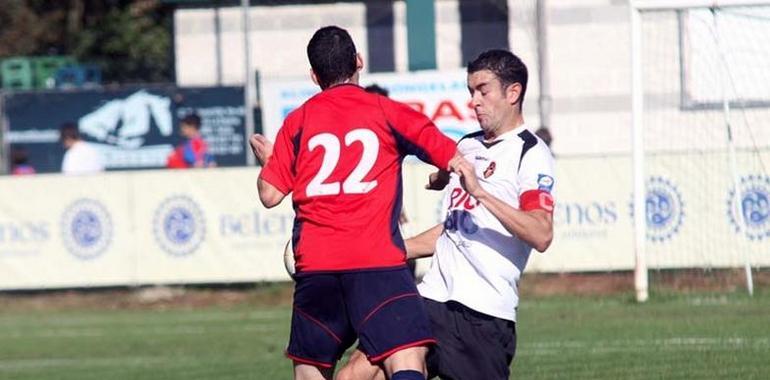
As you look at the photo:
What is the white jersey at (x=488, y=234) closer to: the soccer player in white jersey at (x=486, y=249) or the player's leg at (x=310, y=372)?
the soccer player in white jersey at (x=486, y=249)

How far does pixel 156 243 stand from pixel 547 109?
5220 millimetres

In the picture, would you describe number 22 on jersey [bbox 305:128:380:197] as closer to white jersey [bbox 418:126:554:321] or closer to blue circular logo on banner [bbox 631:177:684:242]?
white jersey [bbox 418:126:554:321]

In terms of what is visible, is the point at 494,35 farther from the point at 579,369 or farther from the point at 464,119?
the point at 579,369

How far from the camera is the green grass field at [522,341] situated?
1170 cm

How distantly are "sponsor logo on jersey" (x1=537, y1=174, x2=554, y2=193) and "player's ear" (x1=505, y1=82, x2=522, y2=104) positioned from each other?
37 centimetres

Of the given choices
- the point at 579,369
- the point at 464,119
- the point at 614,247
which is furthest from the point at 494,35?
the point at 579,369

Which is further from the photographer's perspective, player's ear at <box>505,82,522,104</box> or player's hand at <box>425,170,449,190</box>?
player's ear at <box>505,82,522,104</box>

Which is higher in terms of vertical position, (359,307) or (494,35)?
(494,35)

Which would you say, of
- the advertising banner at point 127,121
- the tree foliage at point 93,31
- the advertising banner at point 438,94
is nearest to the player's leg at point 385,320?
the advertising banner at point 438,94

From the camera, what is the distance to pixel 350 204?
6.52m

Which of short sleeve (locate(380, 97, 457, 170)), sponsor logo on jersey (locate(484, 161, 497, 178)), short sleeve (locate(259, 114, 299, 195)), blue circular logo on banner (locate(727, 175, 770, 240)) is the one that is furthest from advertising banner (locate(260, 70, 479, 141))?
short sleeve (locate(380, 97, 457, 170))

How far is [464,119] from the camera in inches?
880

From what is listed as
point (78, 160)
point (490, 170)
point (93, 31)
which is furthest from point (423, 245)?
point (93, 31)

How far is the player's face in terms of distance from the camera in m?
6.80
